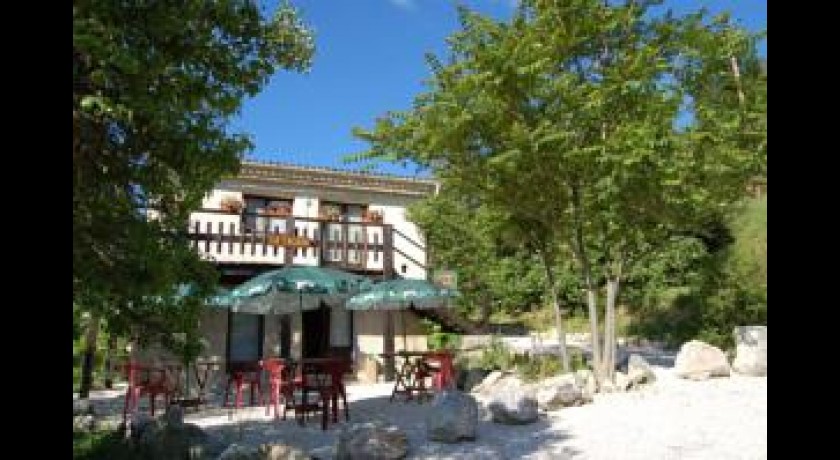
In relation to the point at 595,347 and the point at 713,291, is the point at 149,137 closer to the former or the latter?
the point at 595,347

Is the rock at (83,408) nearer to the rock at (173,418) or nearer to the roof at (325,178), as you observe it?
the rock at (173,418)

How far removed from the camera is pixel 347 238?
20469 millimetres

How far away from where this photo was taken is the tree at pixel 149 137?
16.5 feet

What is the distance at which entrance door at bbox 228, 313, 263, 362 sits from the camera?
19.3 metres

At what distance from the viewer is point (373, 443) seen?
8859 millimetres

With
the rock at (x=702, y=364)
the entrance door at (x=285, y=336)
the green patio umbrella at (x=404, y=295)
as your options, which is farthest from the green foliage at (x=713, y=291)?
the entrance door at (x=285, y=336)

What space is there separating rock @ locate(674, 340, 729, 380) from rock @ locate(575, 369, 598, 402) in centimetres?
167

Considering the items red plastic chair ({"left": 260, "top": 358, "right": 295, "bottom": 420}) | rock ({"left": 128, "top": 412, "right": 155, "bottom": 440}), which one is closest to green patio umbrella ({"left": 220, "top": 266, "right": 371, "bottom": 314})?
red plastic chair ({"left": 260, "top": 358, "right": 295, "bottom": 420})

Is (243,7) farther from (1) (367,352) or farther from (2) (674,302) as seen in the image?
(2) (674,302)

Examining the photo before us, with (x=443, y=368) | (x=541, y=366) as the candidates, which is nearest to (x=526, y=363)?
(x=541, y=366)

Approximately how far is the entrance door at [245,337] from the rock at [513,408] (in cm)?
1000

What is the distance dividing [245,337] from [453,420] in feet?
35.7

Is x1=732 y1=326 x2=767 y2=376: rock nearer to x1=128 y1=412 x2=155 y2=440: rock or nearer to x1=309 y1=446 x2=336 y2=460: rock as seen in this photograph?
x1=309 y1=446 x2=336 y2=460: rock
